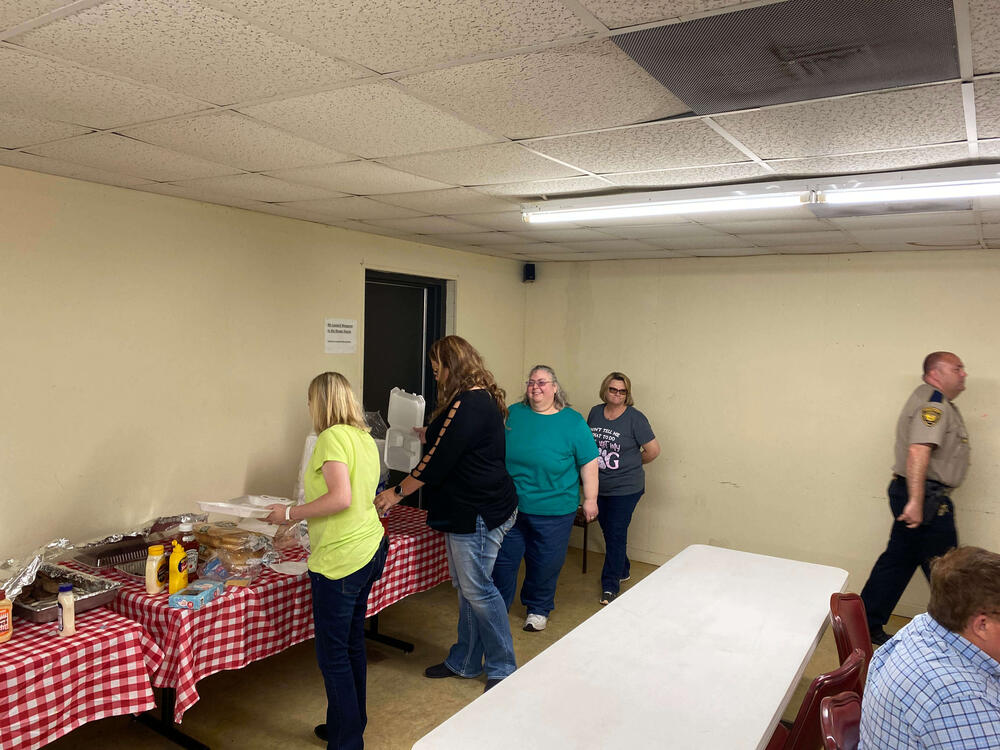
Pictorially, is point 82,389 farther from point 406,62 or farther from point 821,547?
point 821,547

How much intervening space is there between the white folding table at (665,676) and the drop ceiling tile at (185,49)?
158cm

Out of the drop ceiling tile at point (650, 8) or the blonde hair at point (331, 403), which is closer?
the drop ceiling tile at point (650, 8)

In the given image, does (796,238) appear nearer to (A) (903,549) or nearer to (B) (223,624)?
(A) (903,549)

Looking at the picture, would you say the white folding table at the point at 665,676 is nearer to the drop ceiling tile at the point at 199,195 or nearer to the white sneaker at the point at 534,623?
the white sneaker at the point at 534,623

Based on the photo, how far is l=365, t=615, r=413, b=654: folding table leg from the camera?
379 cm

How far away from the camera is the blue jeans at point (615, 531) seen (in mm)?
4758

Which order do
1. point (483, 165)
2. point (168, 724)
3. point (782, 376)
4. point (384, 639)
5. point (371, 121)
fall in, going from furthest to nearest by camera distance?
1. point (782, 376)
2. point (384, 639)
3. point (168, 724)
4. point (483, 165)
5. point (371, 121)

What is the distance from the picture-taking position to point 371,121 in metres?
2.04

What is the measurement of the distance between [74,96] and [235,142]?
0.51 metres

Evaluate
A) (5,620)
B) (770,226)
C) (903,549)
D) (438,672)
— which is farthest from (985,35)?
(903,549)

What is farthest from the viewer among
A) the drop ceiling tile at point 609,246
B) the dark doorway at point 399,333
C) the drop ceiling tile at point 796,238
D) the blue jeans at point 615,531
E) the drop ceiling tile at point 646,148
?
the blue jeans at point 615,531

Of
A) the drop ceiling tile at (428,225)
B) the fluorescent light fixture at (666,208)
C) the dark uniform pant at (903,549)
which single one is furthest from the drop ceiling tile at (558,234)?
the dark uniform pant at (903,549)

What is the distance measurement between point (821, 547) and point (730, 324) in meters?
1.63

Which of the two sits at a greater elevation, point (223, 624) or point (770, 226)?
point (770, 226)
